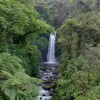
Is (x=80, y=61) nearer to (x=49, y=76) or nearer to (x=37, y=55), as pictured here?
(x=37, y=55)

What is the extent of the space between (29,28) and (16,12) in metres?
3.85

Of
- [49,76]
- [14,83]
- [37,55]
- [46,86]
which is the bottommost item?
[46,86]

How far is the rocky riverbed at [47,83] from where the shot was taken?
1728cm

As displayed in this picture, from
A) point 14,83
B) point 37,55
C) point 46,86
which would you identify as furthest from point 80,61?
point 14,83

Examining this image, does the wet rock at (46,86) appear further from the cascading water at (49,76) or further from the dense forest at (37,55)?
the dense forest at (37,55)

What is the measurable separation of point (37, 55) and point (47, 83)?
2.69 meters

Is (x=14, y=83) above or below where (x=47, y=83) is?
above

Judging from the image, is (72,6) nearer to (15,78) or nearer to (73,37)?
(73,37)

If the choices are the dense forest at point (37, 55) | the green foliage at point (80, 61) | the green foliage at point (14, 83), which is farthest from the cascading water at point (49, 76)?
the green foliage at point (14, 83)

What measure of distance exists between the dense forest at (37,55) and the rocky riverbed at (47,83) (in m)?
0.71

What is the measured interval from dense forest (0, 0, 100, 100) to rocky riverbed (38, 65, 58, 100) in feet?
2.31

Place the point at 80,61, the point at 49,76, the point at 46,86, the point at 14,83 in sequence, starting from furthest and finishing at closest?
the point at 49,76 → the point at 46,86 → the point at 80,61 → the point at 14,83

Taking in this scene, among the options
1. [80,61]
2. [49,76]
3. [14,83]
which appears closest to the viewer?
[14,83]

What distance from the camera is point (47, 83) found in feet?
66.0
